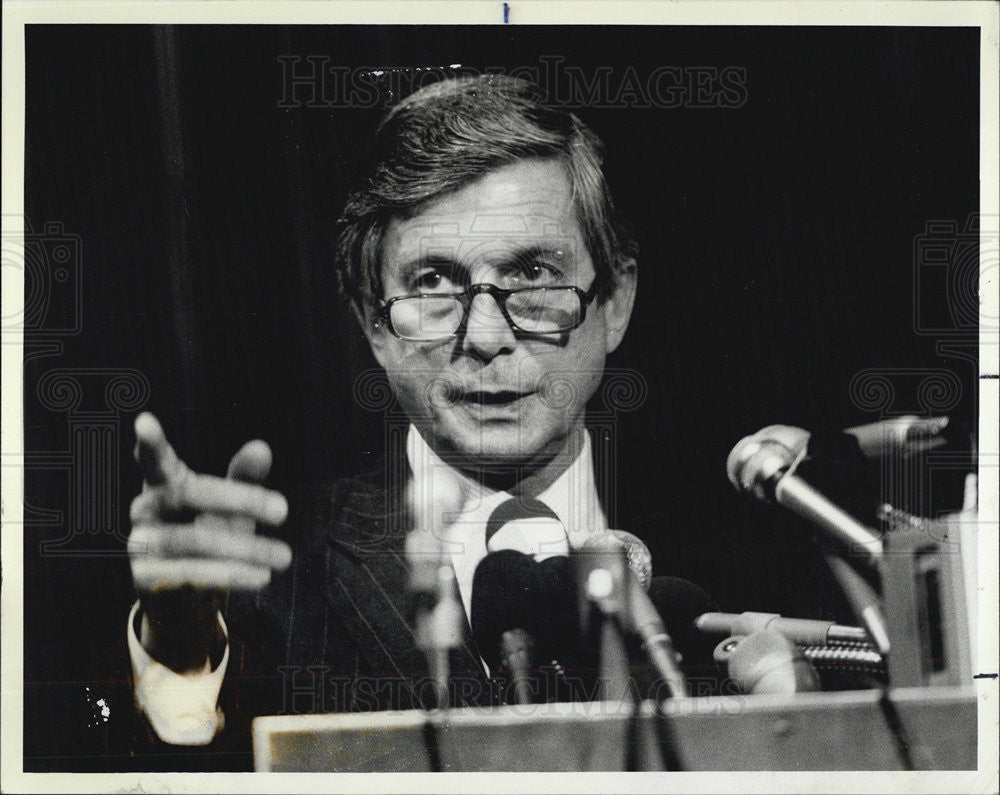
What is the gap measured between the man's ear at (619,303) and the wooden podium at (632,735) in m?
0.96

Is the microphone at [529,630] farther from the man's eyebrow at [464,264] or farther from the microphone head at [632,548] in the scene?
the man's eyebrow at [464,264]

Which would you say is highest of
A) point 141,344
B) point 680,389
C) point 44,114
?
point 44,114

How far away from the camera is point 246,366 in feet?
7.39

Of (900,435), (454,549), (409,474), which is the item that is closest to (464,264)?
(409,474)

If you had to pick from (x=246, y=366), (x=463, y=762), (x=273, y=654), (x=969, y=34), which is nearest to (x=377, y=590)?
(x=273, y=654)

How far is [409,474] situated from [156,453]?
2.19 ft

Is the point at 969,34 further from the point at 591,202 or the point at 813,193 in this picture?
the point at 591,202

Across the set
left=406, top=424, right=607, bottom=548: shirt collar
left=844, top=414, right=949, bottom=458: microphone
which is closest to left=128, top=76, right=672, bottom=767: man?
left=406, top=424, right=607, bottom=548: shirt collar

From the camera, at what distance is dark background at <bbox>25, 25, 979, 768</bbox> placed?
225 centimetres

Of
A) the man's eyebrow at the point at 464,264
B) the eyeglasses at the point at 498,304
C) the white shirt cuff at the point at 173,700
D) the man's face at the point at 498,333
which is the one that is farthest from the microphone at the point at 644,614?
the white shirt cuff at the point at 173,700

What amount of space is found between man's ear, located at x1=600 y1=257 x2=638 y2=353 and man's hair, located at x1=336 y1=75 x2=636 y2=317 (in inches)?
0.5

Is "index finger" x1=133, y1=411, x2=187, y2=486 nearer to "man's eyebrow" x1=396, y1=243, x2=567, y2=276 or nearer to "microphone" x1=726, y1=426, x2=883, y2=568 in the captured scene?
"man's eyebrow" x1=396, y1=243, x2=567, y2=276

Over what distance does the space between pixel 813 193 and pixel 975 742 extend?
1519 millimetres

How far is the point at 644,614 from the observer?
2.26 meters
